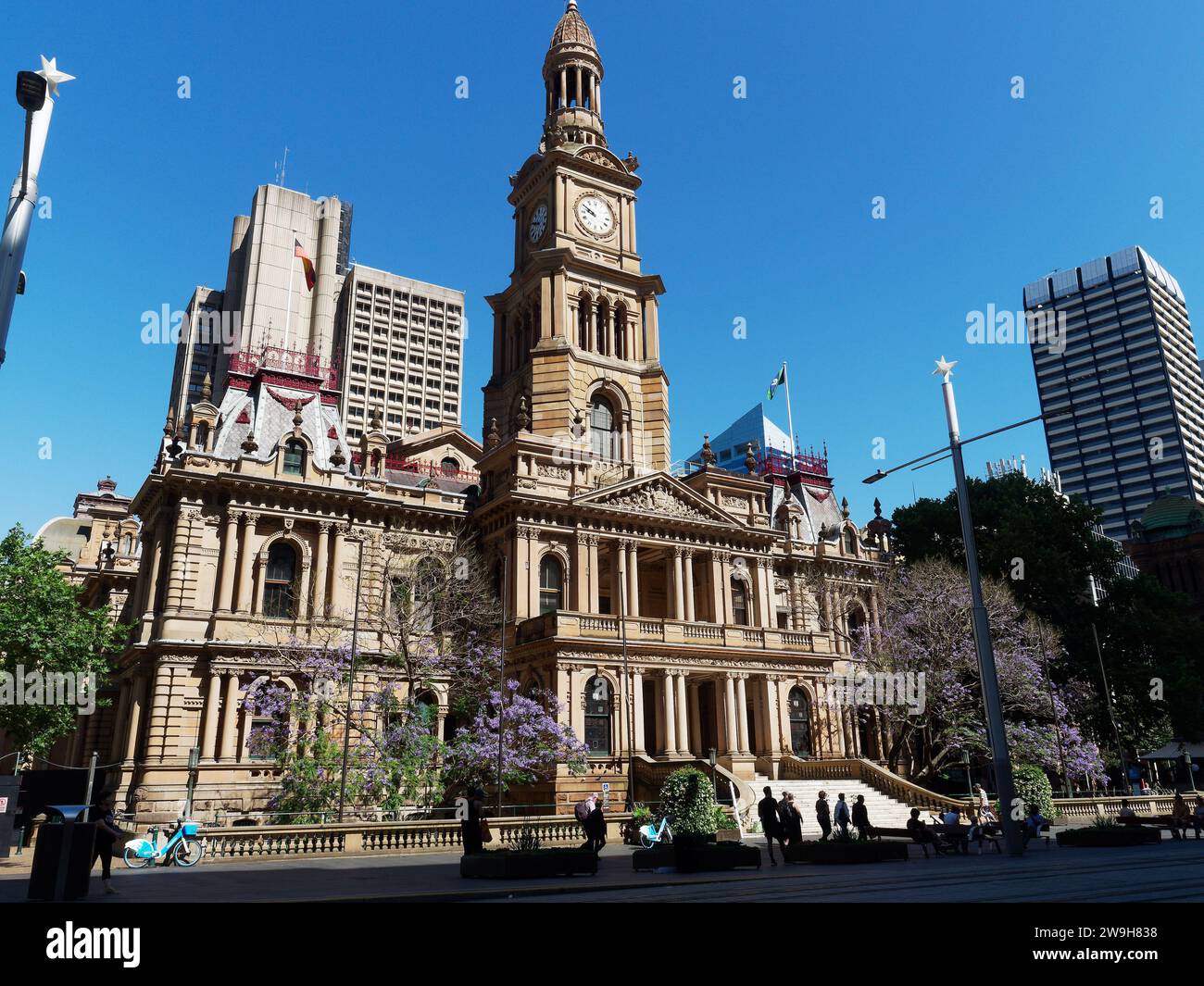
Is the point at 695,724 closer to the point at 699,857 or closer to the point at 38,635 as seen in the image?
the point at 699,857

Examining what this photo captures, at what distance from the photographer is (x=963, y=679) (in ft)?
155

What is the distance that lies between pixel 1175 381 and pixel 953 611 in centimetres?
12890

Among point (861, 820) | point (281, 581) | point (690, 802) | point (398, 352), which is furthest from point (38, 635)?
point (398, 352)

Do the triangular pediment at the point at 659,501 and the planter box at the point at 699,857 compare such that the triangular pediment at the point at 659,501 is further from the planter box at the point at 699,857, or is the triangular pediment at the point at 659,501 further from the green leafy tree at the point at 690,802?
the planter box at the point at 699,857

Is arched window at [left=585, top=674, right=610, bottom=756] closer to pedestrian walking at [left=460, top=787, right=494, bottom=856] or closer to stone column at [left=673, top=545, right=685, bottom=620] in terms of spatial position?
stone column at [left=673, top=545, right=685, bottom=620]

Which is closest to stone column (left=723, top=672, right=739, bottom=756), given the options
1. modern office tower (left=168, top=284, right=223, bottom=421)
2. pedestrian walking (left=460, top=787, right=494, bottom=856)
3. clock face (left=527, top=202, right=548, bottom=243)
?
pedestrian walking (left=460, top=787, right=494, bottom=856)

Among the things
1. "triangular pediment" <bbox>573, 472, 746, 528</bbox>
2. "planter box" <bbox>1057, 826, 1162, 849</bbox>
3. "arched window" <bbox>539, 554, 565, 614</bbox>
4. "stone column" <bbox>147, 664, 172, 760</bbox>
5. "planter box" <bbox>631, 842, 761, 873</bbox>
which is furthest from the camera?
"triangular pediment" <bbox>573, 472, 746, 528</bbox>

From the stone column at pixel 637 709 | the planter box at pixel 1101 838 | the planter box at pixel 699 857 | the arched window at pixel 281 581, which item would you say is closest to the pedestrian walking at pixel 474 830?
the planter box at pixel 699 857

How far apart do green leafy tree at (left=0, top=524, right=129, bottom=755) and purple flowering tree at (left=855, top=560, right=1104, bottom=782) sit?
3637cm

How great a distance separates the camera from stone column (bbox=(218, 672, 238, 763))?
114 feet

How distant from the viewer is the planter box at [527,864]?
17266 mm

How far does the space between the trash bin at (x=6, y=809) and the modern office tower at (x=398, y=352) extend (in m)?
86.2

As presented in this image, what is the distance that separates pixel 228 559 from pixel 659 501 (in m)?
20.9
